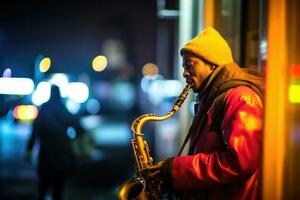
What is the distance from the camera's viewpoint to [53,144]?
7320 mm

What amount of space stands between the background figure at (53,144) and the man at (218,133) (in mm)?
4117

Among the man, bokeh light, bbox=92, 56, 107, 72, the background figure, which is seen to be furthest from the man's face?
bokeh light, bbox=92, 56, 107, 72

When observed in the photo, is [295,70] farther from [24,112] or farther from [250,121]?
[24,112]

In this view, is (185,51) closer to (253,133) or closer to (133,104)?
(253,133)

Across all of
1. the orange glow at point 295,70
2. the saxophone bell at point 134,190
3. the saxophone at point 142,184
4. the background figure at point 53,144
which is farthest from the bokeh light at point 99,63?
the orange glow at point 295,70

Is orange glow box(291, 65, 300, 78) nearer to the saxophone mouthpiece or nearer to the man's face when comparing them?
the man's face

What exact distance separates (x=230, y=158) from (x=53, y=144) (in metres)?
4.70

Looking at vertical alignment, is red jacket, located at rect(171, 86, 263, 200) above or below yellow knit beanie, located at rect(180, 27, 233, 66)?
below

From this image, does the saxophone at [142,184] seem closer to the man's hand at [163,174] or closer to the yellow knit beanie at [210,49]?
the man's hand at [163,174]

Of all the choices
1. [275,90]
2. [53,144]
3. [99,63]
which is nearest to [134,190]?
[275,90]

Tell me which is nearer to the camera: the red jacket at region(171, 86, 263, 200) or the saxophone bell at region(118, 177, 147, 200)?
the red jacket at region(171, 86, 263, 200)

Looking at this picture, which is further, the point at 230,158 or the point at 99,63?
the point at 99,63

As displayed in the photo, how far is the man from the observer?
290cm

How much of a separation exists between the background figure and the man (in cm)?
412
